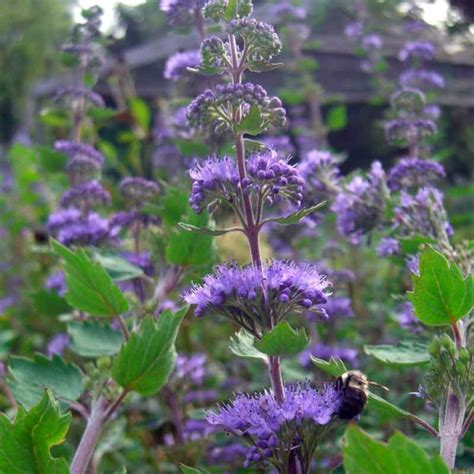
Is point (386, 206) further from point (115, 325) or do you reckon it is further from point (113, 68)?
point (113, 68)

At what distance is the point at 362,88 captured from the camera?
22.2 ft

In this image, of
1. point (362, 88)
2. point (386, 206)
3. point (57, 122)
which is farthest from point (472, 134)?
point (386, 206)

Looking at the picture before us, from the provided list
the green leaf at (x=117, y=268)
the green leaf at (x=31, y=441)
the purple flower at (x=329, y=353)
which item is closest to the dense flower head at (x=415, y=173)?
the purple flower at (x=329, y=353)

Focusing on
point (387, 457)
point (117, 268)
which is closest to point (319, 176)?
point (117, 268)

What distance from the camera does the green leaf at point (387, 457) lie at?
95cm

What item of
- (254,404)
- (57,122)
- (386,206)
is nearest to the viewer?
(254,404)

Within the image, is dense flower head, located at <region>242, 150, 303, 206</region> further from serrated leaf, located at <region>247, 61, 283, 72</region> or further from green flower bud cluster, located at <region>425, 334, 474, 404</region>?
green flower bud cluster, located at <region>425, 334, 474, 404</region>

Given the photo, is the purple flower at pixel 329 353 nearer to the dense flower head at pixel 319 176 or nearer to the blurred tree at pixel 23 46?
the dense flower head at pixel 319 176

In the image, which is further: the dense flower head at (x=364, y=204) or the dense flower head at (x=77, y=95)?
the dense flower head at (x=77, y=95)

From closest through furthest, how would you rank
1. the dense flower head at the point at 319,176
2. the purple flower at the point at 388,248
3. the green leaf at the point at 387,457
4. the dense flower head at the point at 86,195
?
the green leaf at the point at 387,457 < the purple flower at the point at 388,248 < the dense flower head at the point at 319,176 < the dense flower head at the point at 86,195

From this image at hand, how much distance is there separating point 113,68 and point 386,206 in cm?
307

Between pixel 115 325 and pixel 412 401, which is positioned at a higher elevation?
pixel 115 325

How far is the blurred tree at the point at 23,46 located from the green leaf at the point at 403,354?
529 inches

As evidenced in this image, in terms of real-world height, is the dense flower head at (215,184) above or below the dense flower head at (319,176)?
above
